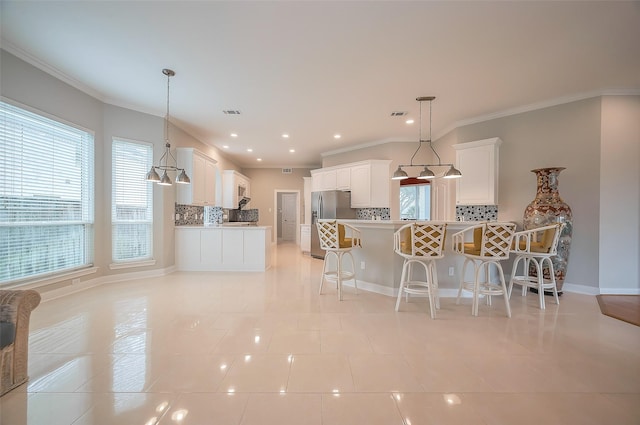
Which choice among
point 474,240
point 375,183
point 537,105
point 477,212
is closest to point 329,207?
point 375,183

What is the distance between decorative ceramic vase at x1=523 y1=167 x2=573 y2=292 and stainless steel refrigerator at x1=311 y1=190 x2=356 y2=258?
364cm

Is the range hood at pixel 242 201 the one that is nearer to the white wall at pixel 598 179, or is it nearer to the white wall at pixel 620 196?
the white wall at pixel 598 179

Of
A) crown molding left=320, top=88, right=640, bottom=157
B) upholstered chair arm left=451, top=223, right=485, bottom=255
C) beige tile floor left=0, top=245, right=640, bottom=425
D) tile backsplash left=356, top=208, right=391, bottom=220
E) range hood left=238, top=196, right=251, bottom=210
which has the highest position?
crown molding left=320, top=88, right=640, bottom=157

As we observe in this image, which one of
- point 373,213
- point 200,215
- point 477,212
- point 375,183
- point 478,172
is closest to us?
point 478,172

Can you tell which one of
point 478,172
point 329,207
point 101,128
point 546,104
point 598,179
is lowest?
point 329,207

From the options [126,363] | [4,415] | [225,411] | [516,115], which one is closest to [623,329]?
[516,115]

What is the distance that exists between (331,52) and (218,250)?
3.99 meters

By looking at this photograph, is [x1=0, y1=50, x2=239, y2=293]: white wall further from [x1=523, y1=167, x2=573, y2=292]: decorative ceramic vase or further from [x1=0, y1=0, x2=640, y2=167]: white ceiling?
[x1=523, y1=167, x2=573, y2=292]: decorative ceramic vase

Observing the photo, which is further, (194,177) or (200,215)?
(200,215)

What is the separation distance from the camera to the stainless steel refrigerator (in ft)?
21.1

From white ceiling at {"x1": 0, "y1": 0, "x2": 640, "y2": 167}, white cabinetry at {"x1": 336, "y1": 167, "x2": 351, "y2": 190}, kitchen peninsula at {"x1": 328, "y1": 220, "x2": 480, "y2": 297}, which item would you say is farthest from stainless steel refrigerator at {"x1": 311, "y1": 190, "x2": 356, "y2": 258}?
kitchen peninsula at {"x1": 328, "y1": 220, "x2": 480, "y2": 297}

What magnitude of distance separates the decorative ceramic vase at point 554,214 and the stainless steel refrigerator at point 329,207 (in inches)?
143

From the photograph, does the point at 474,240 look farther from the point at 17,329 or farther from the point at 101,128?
the point at 101,128

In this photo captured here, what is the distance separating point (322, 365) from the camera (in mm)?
1934
